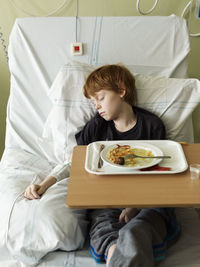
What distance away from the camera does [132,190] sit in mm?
932

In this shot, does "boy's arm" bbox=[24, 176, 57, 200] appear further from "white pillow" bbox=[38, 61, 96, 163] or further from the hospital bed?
"white pillow" bbox=[38, 61, 96, 163]

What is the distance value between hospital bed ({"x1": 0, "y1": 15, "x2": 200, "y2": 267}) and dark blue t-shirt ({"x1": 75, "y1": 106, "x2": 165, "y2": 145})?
50 mm

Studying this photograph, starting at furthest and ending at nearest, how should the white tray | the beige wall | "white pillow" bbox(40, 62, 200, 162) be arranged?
the beige wall, "white pillow" bbox(40, 62, 200, 162), the white tray

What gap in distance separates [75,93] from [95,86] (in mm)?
175

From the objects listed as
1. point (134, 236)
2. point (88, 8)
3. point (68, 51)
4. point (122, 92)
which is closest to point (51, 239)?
point (134, 236)

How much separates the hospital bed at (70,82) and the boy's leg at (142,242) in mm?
196

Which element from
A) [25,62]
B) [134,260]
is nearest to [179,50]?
[25,62]

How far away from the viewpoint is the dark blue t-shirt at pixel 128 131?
4.63ft

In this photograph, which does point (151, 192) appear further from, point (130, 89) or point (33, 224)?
point (130, 89)

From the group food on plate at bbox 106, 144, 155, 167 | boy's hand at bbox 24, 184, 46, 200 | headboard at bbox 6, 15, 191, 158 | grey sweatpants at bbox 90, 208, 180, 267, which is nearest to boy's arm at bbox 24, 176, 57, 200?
boy's hand at bbox 24, 184, 46, 200

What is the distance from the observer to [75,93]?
1512 mm

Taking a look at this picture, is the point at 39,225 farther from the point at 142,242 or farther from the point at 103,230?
the point at 142,242

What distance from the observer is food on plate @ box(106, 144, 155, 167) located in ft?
3.48

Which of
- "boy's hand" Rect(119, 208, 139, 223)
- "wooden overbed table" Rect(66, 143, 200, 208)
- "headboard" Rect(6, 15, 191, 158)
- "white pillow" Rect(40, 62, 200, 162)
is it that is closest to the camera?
"wooden overbed table" Rect(66, 143, 200, 208)
